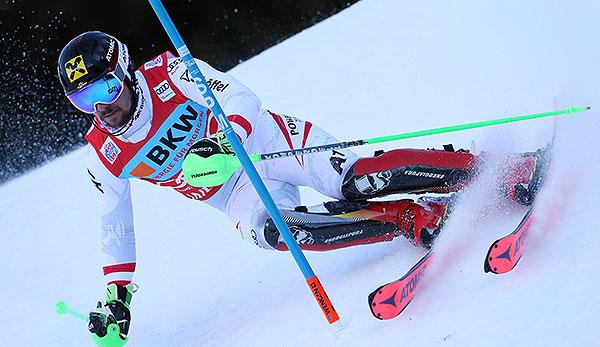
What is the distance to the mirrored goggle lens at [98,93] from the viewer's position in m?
3.03

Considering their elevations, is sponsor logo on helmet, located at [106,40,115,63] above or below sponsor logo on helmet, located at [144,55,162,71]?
above

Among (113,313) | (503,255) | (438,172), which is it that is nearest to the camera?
(503,255)

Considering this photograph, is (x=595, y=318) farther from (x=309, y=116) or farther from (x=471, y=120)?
(x=309, y=116)

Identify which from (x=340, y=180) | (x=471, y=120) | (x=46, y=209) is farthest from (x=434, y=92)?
(x=46, y=209)

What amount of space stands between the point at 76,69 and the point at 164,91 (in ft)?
1.40

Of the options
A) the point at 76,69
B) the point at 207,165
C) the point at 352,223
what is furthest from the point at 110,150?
the point at 352,223

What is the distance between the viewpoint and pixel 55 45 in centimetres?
665

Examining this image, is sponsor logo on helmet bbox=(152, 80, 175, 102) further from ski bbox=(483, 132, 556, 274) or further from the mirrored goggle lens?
ski bbox=(483, 132, 556, 274)

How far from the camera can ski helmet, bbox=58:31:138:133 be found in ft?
9.87

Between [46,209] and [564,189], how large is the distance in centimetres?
384

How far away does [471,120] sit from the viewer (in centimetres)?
471

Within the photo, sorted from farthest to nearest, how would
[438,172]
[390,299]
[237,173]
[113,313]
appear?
[237,173] < [113,313] < [438,172] < [390,299]

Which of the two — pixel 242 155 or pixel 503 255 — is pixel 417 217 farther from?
pixel 242 155

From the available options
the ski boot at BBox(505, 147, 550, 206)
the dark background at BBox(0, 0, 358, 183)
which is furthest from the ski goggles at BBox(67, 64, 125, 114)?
the dark background at BBox(0, 0, 358, 183)
